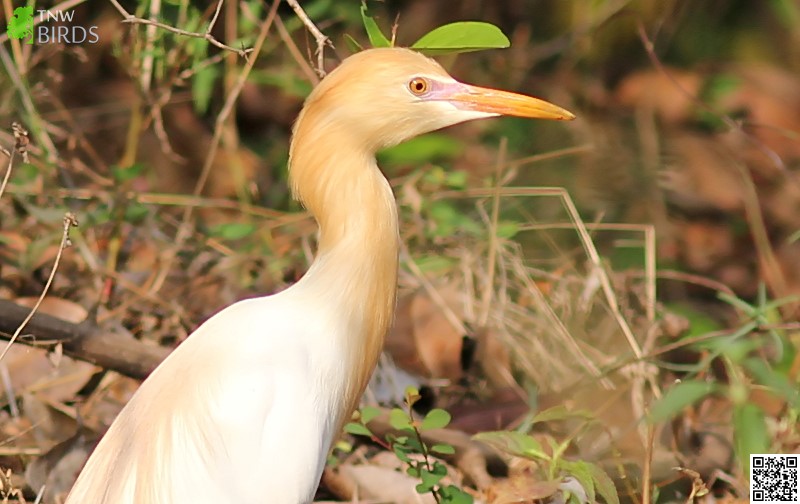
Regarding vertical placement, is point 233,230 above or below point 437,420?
above

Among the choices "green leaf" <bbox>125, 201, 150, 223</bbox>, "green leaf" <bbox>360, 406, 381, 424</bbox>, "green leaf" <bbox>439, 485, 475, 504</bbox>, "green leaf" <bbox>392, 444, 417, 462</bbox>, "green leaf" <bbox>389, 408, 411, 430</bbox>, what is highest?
"green leaf" <bbox>125, 201, 150, 223</bbox>

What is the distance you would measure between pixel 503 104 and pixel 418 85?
0.13m

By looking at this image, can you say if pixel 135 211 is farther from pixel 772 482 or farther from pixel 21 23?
pixel 772 482

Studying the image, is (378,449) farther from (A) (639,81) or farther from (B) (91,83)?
(A) (639,81)

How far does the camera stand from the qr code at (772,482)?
2061 mm

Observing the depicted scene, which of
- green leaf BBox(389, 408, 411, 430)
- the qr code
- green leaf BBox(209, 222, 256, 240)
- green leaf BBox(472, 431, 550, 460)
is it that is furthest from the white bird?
green leaf BBox(209, 222, 256, 240)

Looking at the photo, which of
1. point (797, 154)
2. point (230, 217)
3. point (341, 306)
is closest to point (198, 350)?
point (341, 306)

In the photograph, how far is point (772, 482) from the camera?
208cm

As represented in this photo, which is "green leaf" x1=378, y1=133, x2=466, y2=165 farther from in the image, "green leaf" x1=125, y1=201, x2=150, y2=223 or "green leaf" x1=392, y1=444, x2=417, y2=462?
"green leaf" x1=392, y1=444, x2=417, y2=462

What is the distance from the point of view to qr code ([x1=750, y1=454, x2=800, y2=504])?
6.76 ft

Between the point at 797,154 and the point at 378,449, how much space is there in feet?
7.53

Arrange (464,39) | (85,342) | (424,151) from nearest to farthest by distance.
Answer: (464,39)
(85,342)
(424,151)

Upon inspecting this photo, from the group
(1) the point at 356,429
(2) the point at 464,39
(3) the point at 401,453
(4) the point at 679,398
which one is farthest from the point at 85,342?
(4) the point at 679,398

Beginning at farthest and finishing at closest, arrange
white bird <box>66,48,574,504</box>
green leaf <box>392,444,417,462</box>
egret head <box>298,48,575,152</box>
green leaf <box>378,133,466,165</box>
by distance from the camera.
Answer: green leaf <box>378,133,466,165</box>, green leaf <box>392,444,417,462</box>, egret head <box>298,48,575,152</box>, white bird <box>66,48,574,504</box>
